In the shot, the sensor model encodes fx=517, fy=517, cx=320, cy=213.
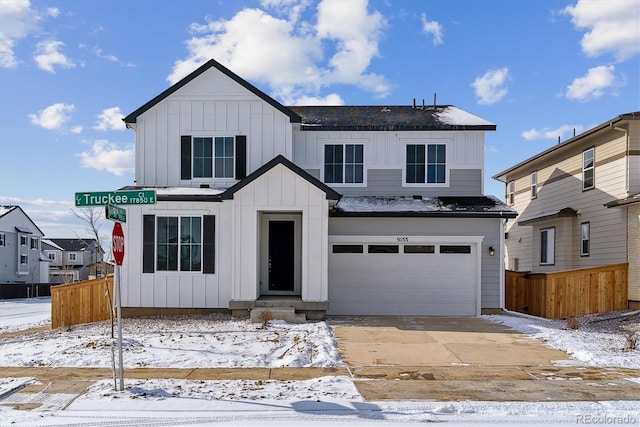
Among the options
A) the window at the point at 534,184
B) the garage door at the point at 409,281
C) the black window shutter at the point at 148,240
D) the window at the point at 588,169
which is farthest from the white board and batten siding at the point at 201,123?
the window at the point at 534,184

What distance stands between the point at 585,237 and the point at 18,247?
1846 inches

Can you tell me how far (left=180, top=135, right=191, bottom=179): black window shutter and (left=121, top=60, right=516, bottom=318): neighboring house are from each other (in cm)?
4

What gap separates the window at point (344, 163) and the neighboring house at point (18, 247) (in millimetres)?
38385

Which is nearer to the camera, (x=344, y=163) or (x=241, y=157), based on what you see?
(x=241, y=157)

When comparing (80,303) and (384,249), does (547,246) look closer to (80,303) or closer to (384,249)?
(384,249)

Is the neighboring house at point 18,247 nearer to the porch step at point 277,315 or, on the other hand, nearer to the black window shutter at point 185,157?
the black window shutter at point 185,157

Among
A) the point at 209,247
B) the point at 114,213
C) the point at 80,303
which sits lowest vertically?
the point at 80,303

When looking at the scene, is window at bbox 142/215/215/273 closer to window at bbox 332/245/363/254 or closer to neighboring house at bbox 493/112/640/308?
window at bbox 332/245/363/254

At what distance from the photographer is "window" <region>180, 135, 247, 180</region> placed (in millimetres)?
15273

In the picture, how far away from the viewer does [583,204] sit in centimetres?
1891

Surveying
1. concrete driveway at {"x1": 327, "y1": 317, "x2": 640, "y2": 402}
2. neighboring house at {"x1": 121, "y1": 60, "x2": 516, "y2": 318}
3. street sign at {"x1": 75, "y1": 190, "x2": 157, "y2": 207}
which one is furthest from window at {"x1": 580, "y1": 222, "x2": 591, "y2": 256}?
street sign at {"x1": 75, "y1": 190, "x2": 157, "y2": 207}

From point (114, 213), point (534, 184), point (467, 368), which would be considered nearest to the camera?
point (114, 213)

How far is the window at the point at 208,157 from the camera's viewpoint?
1527cm

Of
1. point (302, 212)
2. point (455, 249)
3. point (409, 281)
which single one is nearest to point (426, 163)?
point (455, 249)
